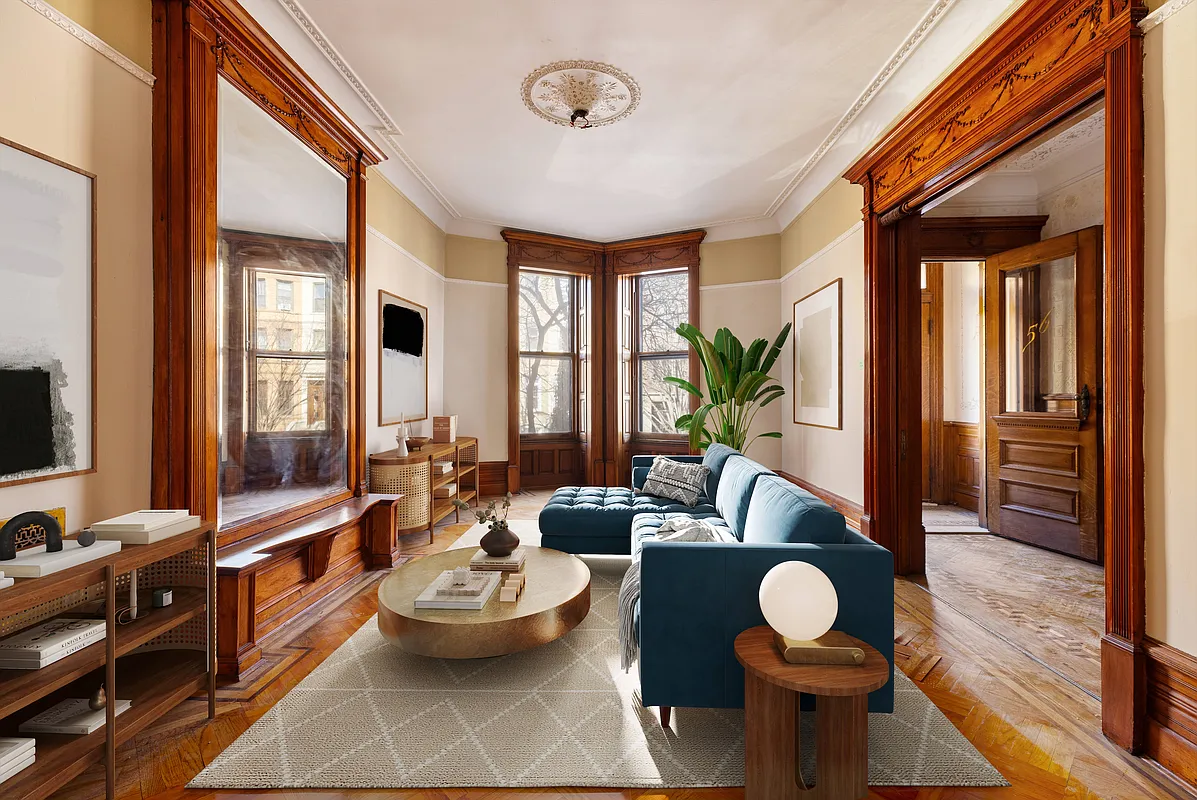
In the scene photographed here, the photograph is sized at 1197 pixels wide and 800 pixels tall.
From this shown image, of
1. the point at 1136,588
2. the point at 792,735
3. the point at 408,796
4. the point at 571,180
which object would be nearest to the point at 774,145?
the point at 571,180

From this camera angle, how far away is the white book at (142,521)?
6.28 feet

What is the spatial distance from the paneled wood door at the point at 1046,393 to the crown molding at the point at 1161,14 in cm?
262

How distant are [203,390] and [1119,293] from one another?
143 inches

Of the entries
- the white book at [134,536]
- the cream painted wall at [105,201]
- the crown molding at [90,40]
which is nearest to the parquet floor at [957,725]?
the white book at [134,536]

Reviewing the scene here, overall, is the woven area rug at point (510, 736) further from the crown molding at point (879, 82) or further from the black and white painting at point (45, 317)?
the crown molding at point (879, 82)

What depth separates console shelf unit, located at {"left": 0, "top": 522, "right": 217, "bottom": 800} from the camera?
5.05 feet

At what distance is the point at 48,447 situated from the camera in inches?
80.2

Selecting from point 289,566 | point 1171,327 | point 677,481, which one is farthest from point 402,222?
point 1171,327

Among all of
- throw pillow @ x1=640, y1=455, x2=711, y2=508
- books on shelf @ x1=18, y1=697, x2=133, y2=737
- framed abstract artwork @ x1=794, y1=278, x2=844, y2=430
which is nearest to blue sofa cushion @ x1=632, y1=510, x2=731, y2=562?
throw pillow @ x1=640, y1=455, x2=711, y2=508

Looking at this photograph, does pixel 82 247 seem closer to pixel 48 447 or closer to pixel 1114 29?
pixel 48 447

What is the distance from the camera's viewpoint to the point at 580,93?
362 cm

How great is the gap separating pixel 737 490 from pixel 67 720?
2878 millimetres

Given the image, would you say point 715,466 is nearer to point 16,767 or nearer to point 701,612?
point 701,612

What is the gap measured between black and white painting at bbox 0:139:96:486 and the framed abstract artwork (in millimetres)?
4561
